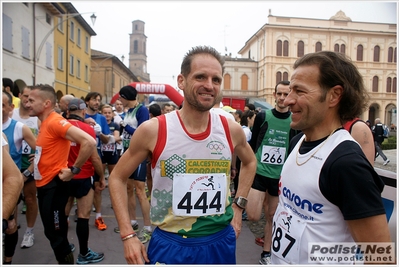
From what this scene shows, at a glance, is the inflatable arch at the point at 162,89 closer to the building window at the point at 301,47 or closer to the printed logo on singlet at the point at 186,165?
the printed logo on singlet at the point at 186,165

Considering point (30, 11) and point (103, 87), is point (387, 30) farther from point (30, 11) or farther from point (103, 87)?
point (30, 11)

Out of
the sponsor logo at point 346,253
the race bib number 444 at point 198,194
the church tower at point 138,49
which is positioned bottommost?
the sponsor logo at point 346,253

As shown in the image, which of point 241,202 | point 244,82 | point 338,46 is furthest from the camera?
point 244,82

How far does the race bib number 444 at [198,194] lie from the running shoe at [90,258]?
2449 millimetres

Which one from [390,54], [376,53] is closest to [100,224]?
[376,53]

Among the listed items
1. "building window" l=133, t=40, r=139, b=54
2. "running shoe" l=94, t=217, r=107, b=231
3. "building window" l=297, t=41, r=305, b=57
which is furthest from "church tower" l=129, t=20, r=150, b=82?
"running shoe" l=94, t=217, r=107, b=231

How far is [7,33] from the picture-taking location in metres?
14.7

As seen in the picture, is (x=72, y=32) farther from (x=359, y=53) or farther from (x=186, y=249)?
(x=359, y=53)

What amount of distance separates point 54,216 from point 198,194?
2.03 meters

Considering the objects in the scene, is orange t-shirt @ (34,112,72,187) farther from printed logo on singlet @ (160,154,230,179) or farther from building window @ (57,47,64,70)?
building window @ (57,47,64,70)

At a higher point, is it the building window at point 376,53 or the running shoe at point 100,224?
the building window at point 376,53

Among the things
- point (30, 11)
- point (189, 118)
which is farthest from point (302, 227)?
point (30, 11)

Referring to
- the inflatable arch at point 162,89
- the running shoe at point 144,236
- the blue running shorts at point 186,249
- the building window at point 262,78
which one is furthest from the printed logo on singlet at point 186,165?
the building window at point 262,78

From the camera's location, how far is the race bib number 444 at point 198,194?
1.96m
